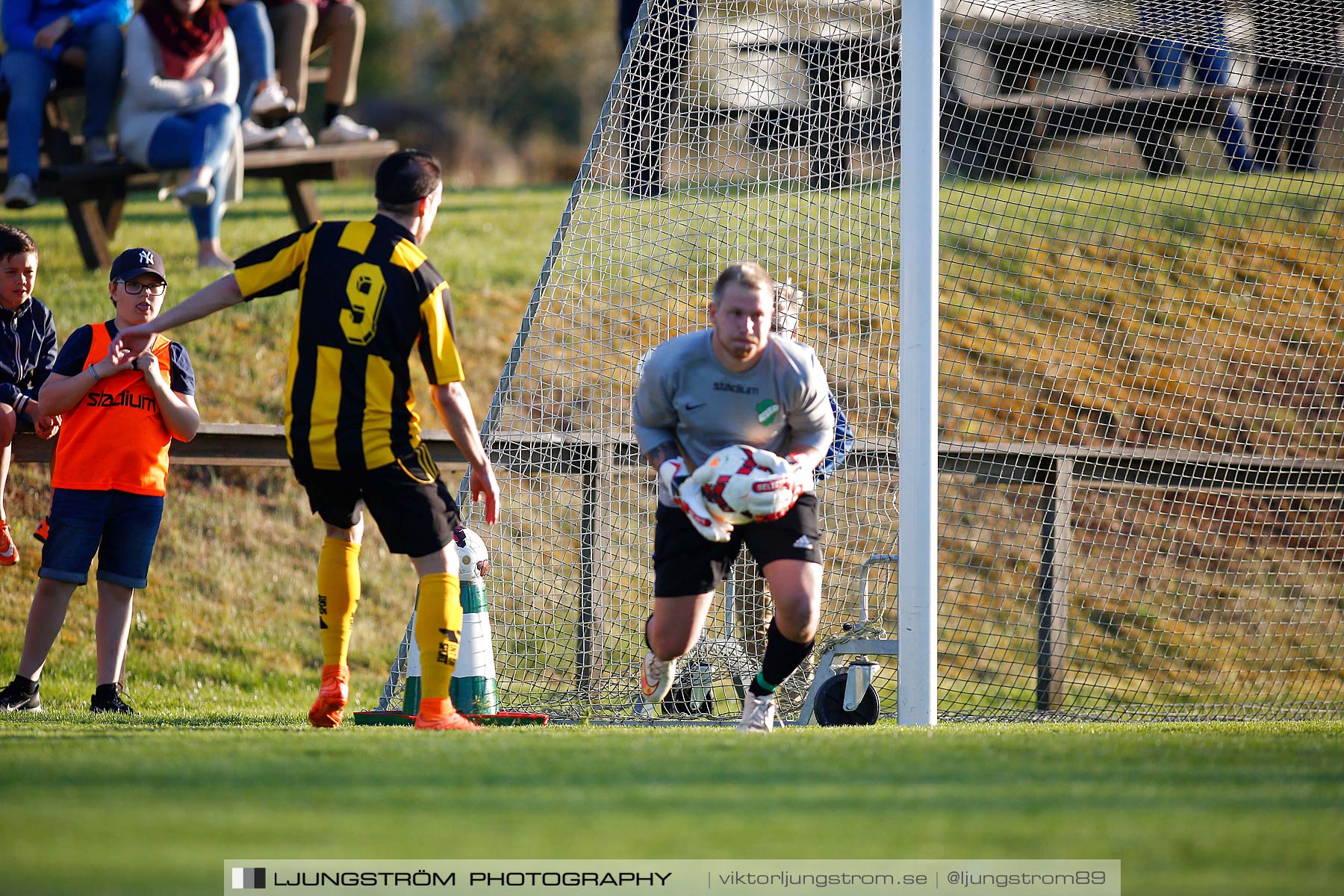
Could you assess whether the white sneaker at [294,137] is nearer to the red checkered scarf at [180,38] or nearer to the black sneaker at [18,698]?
the red checkered scarf at [180,38]

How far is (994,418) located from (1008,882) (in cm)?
774

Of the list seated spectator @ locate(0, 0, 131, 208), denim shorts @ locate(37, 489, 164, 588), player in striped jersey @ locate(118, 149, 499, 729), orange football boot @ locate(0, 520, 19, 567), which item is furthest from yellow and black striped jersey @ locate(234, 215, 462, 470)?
seated spectator @ locate(0, 0, 131, 208)

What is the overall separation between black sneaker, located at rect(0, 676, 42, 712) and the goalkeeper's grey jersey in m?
2.67

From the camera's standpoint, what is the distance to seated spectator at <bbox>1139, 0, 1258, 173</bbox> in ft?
23.1

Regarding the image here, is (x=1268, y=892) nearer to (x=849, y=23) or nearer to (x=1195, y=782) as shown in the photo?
(x=1195, y=782)

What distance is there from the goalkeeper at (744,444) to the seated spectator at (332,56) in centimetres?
605

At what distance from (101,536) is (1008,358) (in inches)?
277

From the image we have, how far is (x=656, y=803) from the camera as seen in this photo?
114 inches

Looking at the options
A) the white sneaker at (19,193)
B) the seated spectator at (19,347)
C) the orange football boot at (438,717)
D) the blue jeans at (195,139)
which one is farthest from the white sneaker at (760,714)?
the white sneaker at (19,193)

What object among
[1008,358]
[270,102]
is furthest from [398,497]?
[1008,358]

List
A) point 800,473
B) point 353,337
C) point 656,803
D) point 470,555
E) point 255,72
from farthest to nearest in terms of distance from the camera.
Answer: point 255,72 < point 470,555 < point 800,473 < point 353,337 < point 656,803

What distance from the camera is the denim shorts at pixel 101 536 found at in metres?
5.23

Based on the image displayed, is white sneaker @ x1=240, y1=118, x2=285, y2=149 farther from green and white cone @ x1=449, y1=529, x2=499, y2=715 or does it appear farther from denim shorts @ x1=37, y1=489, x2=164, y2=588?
green and white cone @ x1=449, y1=529, x2=499, y2=715

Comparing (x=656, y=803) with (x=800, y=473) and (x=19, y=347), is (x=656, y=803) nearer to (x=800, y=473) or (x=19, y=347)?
(x=800, y=473)
